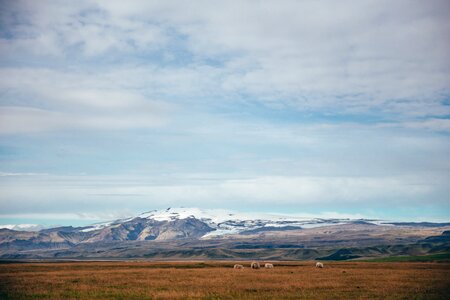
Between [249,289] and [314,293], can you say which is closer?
[314,293]

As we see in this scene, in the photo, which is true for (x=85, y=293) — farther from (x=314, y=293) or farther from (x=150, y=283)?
(x=314, y=293)

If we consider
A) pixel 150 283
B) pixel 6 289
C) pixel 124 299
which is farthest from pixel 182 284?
pixel 6 289

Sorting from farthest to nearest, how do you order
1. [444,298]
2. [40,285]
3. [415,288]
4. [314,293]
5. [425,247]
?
1. [425,247]
2. [40,285]
3. [415,288]
4. [314,293]
5. [444,298]

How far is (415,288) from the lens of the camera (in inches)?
1591

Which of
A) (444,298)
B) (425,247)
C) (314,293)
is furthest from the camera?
(425,247)

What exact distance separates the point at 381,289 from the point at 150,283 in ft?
72.3

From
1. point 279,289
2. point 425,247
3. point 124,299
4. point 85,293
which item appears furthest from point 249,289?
point 425,247

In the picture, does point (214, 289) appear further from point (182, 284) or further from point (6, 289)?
point (6, 289)

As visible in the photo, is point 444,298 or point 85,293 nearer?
point 444,298

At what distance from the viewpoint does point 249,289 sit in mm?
41000

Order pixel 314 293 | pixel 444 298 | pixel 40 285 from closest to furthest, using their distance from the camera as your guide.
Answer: pixel 444 298 < pixel 314 293 < pixel 40 285

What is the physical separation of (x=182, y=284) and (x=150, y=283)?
138 inches

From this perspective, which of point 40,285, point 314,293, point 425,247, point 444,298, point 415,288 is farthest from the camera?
point 425,247

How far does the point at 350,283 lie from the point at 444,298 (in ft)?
44.0
